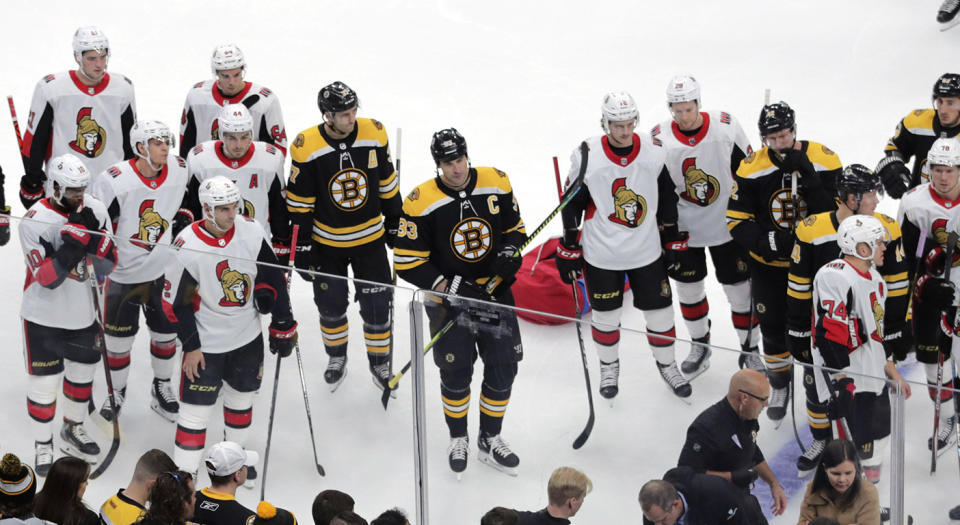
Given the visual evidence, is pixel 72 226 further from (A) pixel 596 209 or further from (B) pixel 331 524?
(A) pixel 596 209

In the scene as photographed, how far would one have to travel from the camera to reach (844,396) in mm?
3986

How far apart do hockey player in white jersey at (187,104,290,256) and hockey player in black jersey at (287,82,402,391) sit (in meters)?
0.09

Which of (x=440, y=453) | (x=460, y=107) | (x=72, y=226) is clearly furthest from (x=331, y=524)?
(x=460, y=107)

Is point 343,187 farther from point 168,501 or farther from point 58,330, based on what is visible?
point 168,501

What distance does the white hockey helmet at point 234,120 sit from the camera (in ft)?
18.1

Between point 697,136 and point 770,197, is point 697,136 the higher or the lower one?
the higher one

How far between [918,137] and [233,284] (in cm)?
300

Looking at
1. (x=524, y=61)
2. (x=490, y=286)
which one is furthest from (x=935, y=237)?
(x=524, y=61)

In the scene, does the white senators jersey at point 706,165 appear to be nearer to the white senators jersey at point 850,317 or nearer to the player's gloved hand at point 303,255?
the white senators jersey at point 850,317

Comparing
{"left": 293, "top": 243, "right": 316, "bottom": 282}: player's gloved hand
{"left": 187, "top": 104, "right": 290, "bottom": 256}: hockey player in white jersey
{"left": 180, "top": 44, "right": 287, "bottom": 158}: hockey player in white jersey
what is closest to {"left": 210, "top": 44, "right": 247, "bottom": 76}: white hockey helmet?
{"left": 180, "top": 44, "right": 287, "bottom": 158}: hockey player in white jersey

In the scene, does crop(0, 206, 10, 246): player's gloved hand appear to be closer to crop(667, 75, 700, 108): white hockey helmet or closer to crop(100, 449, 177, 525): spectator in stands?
crop(100, 449, 177, 525): spectator in stands

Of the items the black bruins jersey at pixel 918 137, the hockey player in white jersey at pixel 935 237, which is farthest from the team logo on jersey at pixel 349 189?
the black bruins jersey at pixel 918 137

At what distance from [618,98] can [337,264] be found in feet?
4.56

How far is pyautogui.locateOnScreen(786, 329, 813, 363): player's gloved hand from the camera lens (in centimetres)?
525
